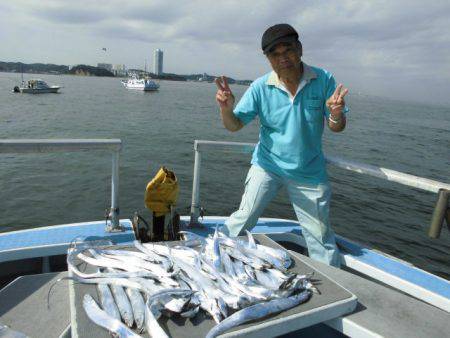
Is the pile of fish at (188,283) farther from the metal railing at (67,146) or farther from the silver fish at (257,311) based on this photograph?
the metal railing at (67,146)

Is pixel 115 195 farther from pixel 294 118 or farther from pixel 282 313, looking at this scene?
pixel 282 313

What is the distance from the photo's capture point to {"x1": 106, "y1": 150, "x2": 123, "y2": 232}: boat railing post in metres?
3.69

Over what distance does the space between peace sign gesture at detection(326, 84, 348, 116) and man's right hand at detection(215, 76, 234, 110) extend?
931 millimetres

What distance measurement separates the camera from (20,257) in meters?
3.37

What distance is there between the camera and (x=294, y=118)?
358 cm

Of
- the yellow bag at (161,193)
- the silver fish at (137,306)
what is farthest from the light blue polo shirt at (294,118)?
the silver fish at (137,306)

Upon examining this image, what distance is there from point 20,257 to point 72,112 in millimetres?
36958

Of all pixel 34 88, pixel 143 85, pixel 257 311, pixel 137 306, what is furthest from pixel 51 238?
pixel 143 85

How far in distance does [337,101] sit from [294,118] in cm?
46

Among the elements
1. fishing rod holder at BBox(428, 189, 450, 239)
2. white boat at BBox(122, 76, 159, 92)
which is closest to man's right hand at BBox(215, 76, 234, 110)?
fishing rod holder at BBox(428, 189, 450, 239)

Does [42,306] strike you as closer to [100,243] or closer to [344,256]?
[100,243]

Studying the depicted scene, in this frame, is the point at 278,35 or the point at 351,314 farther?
the point at 278,35

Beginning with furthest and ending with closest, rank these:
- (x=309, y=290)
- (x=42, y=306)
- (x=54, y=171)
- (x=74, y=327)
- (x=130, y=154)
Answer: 1. (x=130, y=154)
2. (x=54, y=171)
3. (x=42, y=306)
4. (x=309, y=290)
5. (x=74, y=327)

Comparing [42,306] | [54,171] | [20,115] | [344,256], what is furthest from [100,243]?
[20,115]
